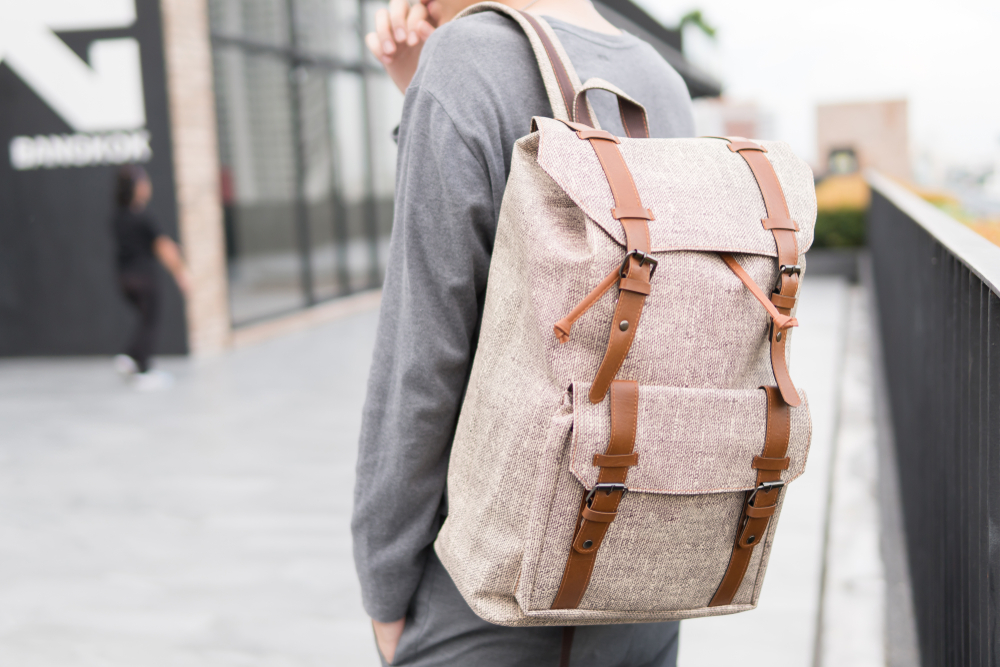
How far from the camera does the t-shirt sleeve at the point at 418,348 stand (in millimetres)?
1143

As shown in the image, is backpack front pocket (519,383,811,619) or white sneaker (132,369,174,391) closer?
backpack front pocket (519,383,811,619)

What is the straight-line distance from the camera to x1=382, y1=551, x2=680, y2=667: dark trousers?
1237 millimetres

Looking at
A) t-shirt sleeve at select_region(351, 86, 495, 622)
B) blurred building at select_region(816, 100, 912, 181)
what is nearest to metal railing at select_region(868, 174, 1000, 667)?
t-shirt sleeve at select_region(351, 86, 495, 622)

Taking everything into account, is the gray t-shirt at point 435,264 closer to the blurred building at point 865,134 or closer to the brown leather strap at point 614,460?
the brown leather strap at point 614,460

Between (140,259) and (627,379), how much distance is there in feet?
24.1

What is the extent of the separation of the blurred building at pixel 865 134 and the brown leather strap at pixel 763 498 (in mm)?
33098

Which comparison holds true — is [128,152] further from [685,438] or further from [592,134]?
[685,438]

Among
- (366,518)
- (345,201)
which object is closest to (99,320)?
(345,201)

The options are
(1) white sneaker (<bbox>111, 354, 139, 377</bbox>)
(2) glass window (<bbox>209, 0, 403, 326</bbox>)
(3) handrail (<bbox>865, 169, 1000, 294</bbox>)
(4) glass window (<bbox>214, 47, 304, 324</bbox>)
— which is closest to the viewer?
(3) handrail (<bbox>865, 169, 1000, 294</bbox>)

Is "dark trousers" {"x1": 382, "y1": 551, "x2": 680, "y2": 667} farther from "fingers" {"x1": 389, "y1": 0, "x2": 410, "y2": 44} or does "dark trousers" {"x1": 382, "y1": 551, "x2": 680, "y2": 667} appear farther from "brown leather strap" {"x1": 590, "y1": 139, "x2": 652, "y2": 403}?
"fingers" {"x1": 389, "y1": 0, "x2": 410, "y2": 44}

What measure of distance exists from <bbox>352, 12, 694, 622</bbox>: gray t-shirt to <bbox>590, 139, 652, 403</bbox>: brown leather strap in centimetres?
22

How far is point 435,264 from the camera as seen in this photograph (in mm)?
1159

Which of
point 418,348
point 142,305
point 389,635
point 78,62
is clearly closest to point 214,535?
point 389,635

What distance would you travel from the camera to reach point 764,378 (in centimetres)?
111
